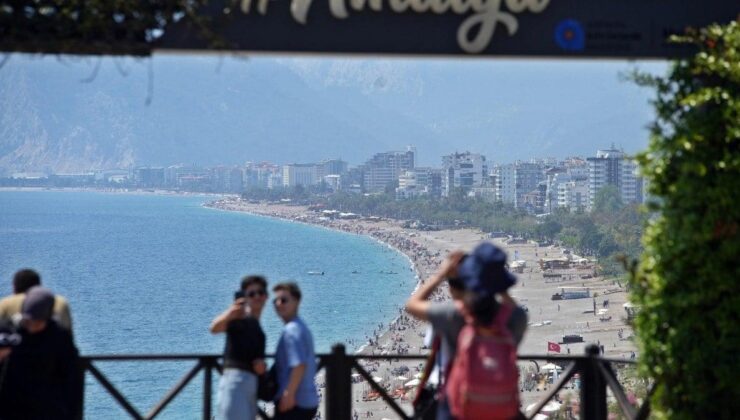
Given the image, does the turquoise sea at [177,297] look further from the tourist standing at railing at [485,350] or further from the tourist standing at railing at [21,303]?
the tourist standing at railing at [485,350]

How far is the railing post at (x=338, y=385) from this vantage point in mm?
8430

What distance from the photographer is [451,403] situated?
5.46 meters

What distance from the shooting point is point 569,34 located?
301 inches

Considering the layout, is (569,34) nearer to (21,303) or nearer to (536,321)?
(21,303)

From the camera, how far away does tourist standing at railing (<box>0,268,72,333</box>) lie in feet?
22.0

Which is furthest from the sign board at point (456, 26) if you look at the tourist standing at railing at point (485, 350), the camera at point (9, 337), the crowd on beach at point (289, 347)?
the tourist standing at railing at point (485, 350)

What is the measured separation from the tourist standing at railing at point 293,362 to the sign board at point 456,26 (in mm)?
1650

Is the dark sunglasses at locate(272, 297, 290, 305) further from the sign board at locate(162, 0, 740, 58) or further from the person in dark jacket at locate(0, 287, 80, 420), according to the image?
the sign board at locate(162, 0, 740, 58)

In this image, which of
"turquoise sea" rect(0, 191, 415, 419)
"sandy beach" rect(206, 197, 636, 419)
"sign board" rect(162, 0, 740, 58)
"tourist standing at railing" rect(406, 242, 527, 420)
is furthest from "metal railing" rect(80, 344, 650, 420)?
"turquoise sea" rect(0, 191, 415, 419)

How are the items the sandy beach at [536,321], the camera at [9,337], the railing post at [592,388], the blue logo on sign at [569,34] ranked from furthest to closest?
the sandy beach at [536,321] < the railing post at [592,388] < the blue logo on sign at [569,34] < the camera at [9,337]

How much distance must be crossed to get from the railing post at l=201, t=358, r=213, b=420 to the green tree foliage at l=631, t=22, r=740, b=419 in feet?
10.2

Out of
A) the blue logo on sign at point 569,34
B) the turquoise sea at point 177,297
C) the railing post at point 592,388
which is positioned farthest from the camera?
the turquoise sea at point 177,297

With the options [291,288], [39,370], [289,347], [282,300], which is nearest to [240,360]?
[289,347]

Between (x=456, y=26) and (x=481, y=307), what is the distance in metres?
2.83
